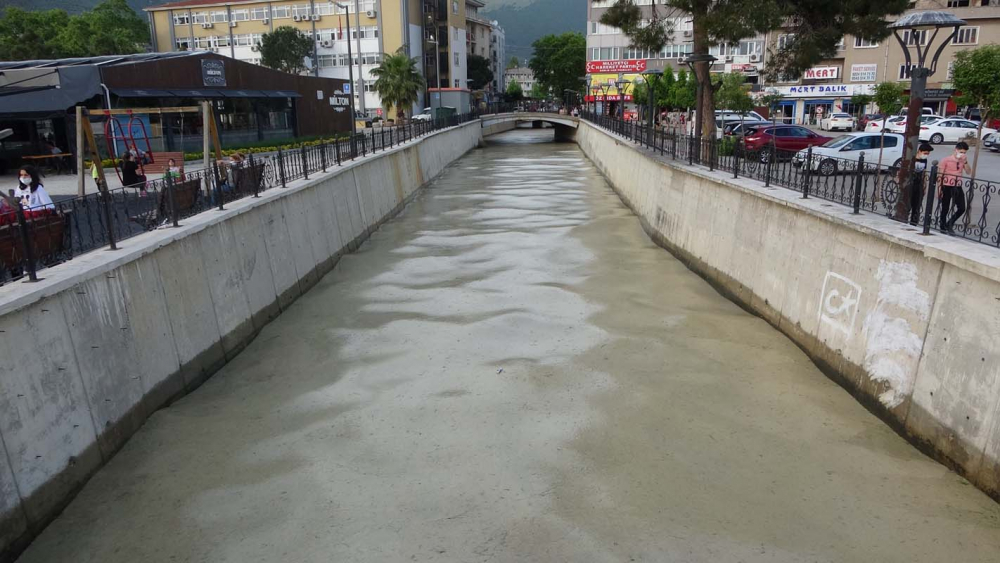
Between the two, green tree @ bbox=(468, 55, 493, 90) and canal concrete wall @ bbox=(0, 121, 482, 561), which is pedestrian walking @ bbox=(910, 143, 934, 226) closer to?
canal concrete wall @ bbox=(0, 121, 482, 561)

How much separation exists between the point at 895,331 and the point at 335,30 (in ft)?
278

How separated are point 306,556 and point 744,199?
33.9ft

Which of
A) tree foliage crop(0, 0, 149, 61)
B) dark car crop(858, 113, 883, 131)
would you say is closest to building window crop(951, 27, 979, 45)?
dark car crop(858, 113, 883, 131)

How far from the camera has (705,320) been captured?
12773mm

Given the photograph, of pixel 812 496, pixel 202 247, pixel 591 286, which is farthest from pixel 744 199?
pixel 202 247

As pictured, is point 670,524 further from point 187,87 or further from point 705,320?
point 187,87

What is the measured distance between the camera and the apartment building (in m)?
80.9

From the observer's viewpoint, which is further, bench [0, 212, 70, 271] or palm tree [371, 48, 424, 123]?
palm tree [371, 48, 424, 123]

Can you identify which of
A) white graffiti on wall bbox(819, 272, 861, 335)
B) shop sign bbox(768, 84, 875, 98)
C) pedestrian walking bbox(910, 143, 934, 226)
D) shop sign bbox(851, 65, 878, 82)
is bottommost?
white graffiti on wall bbox(819, 272, 861, 335)

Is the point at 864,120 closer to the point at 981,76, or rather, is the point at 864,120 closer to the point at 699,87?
the point at 981,76

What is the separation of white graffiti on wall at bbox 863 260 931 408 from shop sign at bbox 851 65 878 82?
65008mm

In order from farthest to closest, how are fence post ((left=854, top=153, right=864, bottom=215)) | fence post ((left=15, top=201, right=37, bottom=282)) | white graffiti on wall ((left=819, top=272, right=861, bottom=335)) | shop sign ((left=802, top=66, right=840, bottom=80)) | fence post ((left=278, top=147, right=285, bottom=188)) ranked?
shop sign ((left=802, top=66, right=840, bottom=80)) → fence post ((left=278, top=147, right=285, bottom=188)) → fence post ((left=854, top=153, right=864, bottom=215)) → white graffiti on wall ((left=819, top=272, right=861, bottom=335)) → fence post ((left=15, top=201, right=37, bottom=282))

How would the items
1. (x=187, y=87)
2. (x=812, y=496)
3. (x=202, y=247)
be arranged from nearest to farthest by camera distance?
(x=812, y=496), (x=202, y=247), (x=187, y=87)

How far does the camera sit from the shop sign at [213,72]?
117 ft
